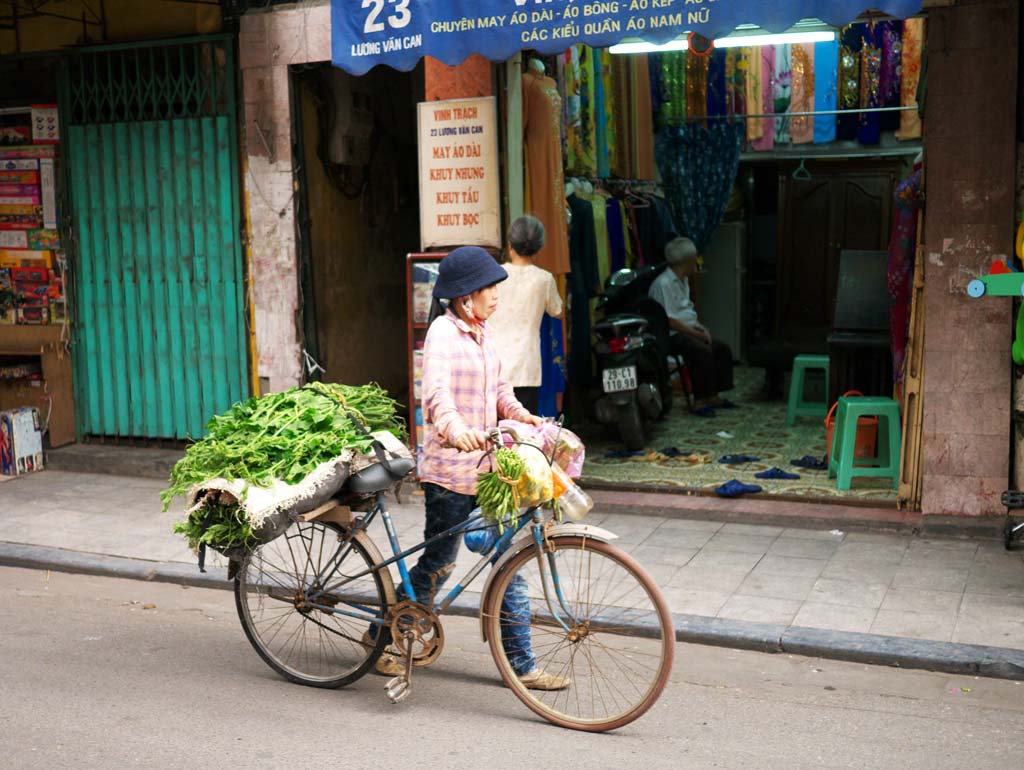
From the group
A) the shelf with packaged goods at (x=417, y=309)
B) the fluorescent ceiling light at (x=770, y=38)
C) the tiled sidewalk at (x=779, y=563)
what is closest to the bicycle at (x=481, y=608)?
the tiled sidewalk at (x=779, y=563)

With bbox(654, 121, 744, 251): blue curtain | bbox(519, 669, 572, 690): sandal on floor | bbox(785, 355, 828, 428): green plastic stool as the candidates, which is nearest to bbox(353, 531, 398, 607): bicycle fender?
bbox(519, 669, 572, 690): sandal on floor

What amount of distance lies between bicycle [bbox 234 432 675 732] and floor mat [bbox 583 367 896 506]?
3.24 metres

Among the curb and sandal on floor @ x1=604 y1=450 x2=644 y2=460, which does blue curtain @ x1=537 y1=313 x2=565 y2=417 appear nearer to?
sandal on floor @ x1=604 y1=450 x2=644 y2=460

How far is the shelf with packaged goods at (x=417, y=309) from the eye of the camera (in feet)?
27.0

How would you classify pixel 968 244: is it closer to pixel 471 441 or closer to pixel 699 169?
pixel 471 441

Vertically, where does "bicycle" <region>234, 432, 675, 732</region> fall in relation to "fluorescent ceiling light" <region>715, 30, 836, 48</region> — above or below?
below

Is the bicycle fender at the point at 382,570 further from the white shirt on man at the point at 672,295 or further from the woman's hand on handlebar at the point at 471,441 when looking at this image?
the white shirt on man at the point at 672,295

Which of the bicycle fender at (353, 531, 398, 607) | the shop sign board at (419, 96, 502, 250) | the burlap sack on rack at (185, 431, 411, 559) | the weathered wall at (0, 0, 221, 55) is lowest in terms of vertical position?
the bicycle fender at (353, 531, 398, 607)

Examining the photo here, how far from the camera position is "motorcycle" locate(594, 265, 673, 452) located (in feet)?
31.3

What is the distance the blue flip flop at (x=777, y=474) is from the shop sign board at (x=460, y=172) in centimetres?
262

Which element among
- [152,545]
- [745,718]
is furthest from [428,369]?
[152,545]

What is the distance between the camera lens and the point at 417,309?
8.32m

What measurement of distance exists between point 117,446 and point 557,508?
6253mm

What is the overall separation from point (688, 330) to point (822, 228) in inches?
168
